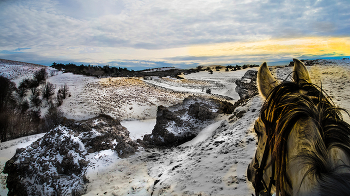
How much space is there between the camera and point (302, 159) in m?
0.79

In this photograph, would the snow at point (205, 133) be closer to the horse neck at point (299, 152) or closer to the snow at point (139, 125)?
the snow at point (139, 125)

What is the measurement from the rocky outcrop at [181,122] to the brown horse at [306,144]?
631 cm

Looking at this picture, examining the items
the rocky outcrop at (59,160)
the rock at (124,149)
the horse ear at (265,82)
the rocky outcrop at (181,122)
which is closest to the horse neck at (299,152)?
the horse ear at (265,82)

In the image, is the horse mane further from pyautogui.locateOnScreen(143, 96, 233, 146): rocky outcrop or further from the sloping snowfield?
pyautogui.locateOnScreen(143, 96, 233, 146): rocky outcrop

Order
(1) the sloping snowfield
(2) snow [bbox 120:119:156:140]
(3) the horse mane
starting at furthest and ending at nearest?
(2) snow [bbox 120:119:156:140] → (1) the sloping snowfield → (3) the horse mane

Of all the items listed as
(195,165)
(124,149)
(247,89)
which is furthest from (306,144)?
(247,89)

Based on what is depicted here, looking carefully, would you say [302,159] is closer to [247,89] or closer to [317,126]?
[317,126]

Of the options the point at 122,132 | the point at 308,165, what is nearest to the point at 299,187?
the point at 308,165

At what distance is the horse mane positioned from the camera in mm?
679

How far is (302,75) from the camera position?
50.9 inches

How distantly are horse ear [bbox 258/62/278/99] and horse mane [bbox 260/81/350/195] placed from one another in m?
0.29

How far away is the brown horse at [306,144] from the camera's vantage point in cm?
68

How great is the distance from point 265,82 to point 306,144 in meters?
0.79

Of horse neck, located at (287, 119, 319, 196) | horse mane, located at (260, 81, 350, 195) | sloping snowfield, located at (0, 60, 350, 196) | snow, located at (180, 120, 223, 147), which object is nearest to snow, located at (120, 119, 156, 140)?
snow, located at (180, 120, 223, 147)
